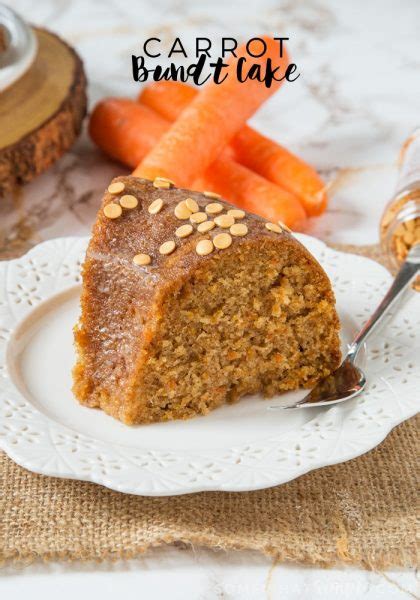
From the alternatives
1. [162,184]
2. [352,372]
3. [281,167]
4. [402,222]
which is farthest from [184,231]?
[281,167]

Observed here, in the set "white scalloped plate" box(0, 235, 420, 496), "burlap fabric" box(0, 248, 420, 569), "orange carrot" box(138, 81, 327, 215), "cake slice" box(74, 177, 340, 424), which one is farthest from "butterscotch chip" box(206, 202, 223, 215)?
"orange carrot" box(138, 81, 327, 215)

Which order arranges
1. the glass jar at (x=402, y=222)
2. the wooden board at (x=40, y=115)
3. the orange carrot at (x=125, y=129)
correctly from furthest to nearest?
the orange carrot at (x=125, y=129) < the wooden board at (x=40, y=115) < the glass jar at (x=402, y=222)

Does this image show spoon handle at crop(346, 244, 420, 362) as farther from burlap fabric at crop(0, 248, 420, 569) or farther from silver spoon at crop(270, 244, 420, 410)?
burlap fabric at crop(0, 248, 420, 569)

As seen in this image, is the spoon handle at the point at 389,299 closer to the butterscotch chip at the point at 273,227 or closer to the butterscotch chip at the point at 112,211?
the butterscotch chip at the point at 273,227

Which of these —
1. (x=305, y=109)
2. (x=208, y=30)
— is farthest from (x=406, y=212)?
(x=208, y=30)

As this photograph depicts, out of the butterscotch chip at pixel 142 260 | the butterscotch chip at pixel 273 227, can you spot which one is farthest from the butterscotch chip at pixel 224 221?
the butterscotch chip at pixel 142 260

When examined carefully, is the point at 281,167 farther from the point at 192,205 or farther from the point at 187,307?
the point at 187,307
